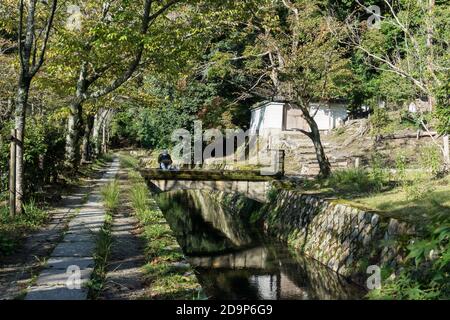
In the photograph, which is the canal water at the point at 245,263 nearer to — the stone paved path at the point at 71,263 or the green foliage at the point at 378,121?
the stone paved path at the point at 71,263

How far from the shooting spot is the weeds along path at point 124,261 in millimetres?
5748

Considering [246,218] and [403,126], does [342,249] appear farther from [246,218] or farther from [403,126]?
[403,126]

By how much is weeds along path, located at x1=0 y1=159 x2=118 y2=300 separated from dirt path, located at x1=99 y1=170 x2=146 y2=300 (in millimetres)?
1009

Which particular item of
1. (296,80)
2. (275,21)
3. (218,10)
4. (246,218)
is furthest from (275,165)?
(218,10)

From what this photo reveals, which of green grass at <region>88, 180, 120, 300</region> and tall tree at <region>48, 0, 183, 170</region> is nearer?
green grass at <region>88, 180, 120, 300</region>

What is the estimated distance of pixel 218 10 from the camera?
618 inches

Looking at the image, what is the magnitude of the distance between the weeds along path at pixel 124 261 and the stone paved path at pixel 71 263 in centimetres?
28

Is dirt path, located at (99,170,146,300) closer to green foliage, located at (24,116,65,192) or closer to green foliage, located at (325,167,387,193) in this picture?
green foliage, located at (24,116,65,192)

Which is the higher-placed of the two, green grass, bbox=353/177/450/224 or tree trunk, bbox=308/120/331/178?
tree trunk, bbox=308/120/331/178

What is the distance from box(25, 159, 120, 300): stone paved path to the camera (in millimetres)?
5453

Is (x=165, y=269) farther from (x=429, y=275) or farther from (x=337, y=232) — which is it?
(x=337, y=232)

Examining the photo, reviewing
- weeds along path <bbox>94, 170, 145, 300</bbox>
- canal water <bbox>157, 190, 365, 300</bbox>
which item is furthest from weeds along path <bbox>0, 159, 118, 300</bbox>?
canal water <bbox>157, 190, 365, 300</bbox>

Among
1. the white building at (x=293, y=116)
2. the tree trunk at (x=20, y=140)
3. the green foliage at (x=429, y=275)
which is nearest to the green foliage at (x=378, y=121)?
the white building at (x=293, y=116)

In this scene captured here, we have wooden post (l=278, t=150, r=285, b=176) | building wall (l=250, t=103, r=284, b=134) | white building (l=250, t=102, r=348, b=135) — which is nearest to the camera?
wooden post (l=278, t=150, r=285, b=176)
